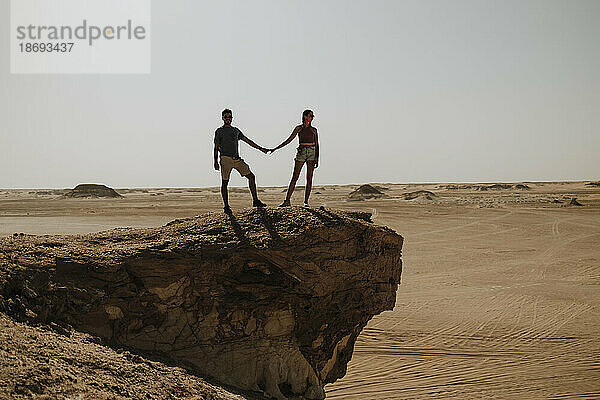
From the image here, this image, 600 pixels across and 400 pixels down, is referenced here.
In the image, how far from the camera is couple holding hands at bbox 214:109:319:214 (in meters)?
7.30

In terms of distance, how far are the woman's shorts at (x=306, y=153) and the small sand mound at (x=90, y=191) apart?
58783 mm

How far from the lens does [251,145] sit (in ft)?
25.1

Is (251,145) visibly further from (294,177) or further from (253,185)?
(294,177)

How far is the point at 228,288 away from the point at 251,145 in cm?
259

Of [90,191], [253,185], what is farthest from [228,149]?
[90,191]

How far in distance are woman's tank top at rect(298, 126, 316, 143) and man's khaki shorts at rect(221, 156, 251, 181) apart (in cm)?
99

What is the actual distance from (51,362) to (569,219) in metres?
37.0

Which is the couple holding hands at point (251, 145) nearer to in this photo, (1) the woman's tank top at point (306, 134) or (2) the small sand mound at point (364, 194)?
(1) the woman's tank top at point (306, 134)

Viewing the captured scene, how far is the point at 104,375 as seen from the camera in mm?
4129

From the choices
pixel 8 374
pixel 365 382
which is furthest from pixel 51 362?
pixel 365 382

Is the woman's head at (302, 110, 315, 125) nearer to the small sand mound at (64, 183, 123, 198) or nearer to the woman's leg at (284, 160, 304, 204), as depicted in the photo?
the woman's leg at (284, 160, 304, 204)

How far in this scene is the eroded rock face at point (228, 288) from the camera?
17.0 ft

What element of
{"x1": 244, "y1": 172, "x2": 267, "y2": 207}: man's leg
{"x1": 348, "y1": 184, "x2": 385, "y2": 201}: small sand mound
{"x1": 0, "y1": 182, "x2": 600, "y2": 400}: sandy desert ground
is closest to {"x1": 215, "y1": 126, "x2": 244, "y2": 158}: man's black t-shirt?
{"x1": 244, "y1": 172, "x2": 267, "y2": 207}: man's leg

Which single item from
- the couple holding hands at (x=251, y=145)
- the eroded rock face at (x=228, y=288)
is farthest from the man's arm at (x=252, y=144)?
the eroded rock face at (x=228, y=288)
